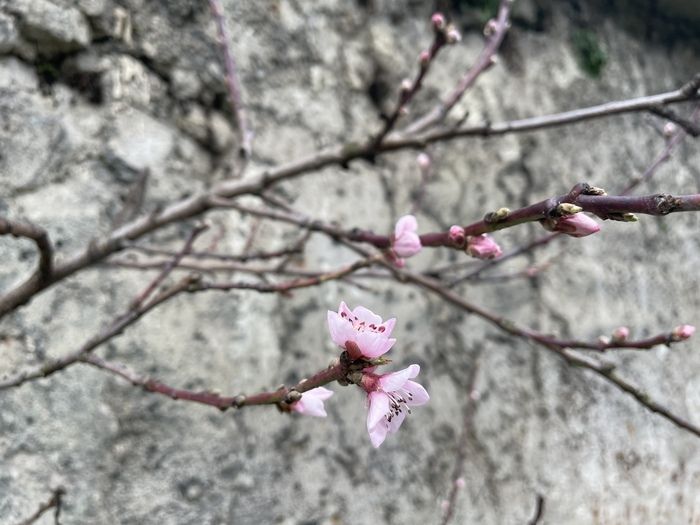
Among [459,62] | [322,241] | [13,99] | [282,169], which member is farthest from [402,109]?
[459,62]

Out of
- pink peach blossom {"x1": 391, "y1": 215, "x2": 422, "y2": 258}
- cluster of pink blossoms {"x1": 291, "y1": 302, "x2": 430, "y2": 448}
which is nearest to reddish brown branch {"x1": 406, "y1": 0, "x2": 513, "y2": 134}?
pink peach blossom {"x1": 391, "y1": 215, "x2": 422, "y2": 258}

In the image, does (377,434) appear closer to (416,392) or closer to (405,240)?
(416,392)

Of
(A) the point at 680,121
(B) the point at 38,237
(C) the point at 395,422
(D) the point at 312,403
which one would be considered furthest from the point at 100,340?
(A) the point at 680,121

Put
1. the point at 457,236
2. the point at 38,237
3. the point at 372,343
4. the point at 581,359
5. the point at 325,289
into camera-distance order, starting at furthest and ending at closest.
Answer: the point at 325,289 < the point at 581,359 < the point at 38,237 < the point at 457,236 < the point at 372,343

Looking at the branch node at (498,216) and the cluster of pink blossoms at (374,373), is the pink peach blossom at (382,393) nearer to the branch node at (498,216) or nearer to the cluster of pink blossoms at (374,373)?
the cluster of pink blossoms at (374,373)

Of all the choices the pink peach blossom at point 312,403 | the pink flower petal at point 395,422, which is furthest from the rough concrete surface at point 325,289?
the pink flower petal at point 395,422

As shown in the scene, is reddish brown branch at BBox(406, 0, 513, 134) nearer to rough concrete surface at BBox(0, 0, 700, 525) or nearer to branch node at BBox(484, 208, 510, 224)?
rough concrete surface at BBox(0, 0, 700, 525)

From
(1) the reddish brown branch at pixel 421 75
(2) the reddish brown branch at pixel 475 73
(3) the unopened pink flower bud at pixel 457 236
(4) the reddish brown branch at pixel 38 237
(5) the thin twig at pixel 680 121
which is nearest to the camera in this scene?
(3) the unopened pink flower bud at pixel 457 236
